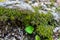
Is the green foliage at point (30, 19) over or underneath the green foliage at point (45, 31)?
over

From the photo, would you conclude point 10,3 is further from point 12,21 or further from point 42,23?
point 42,23

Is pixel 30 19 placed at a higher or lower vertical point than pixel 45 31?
higher

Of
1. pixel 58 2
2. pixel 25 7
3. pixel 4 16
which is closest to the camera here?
pixel 4 16

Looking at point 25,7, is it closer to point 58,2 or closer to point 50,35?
point 50,35

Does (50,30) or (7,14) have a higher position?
(7,14)

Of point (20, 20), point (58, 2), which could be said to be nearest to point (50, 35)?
point (20, 20)

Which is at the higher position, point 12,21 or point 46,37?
point 12,21

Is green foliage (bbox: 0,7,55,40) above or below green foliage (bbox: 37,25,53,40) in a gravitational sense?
above

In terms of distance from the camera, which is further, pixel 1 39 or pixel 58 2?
pixel 58 2

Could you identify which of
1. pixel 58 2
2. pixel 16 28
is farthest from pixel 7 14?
pixel 58 2

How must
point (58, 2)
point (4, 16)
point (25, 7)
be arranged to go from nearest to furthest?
point (4, 16)
point (25, 7)
point (58, 2)
